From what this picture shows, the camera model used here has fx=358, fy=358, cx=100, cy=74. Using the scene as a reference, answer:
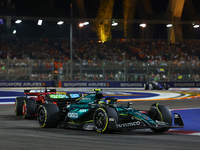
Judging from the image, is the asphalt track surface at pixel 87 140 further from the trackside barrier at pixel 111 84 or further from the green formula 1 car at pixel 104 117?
the trackside barrier at pixel 111 84

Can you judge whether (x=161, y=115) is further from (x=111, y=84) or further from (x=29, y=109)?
(x=111, y=84)

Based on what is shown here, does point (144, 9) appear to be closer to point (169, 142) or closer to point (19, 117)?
point (19, 117)

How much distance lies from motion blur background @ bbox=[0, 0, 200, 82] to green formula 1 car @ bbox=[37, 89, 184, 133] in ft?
74.2

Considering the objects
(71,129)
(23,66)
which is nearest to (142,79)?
(23,66)

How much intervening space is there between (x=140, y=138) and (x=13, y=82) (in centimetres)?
2640

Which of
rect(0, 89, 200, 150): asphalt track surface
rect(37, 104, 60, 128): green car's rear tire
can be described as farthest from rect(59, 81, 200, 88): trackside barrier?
rect(0, 89, 200, 150): asphalt track surface

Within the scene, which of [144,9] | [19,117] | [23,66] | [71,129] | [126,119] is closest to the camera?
[126,119]

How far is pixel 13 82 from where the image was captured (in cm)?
3234

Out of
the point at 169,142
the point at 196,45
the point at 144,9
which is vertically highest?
the point at 144,9

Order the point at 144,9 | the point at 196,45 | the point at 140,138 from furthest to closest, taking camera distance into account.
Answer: the point at 144,9, the point at 196,45, the point at 140,138

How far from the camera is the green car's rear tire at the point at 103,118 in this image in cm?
777

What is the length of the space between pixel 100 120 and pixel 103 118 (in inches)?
5.2

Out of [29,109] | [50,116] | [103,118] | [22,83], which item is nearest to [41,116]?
[50,116]

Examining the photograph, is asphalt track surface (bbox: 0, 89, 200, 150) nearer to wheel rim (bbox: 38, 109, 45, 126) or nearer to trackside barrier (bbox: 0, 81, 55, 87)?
wheel rim (bbox: 38, 109, 45, 126)
